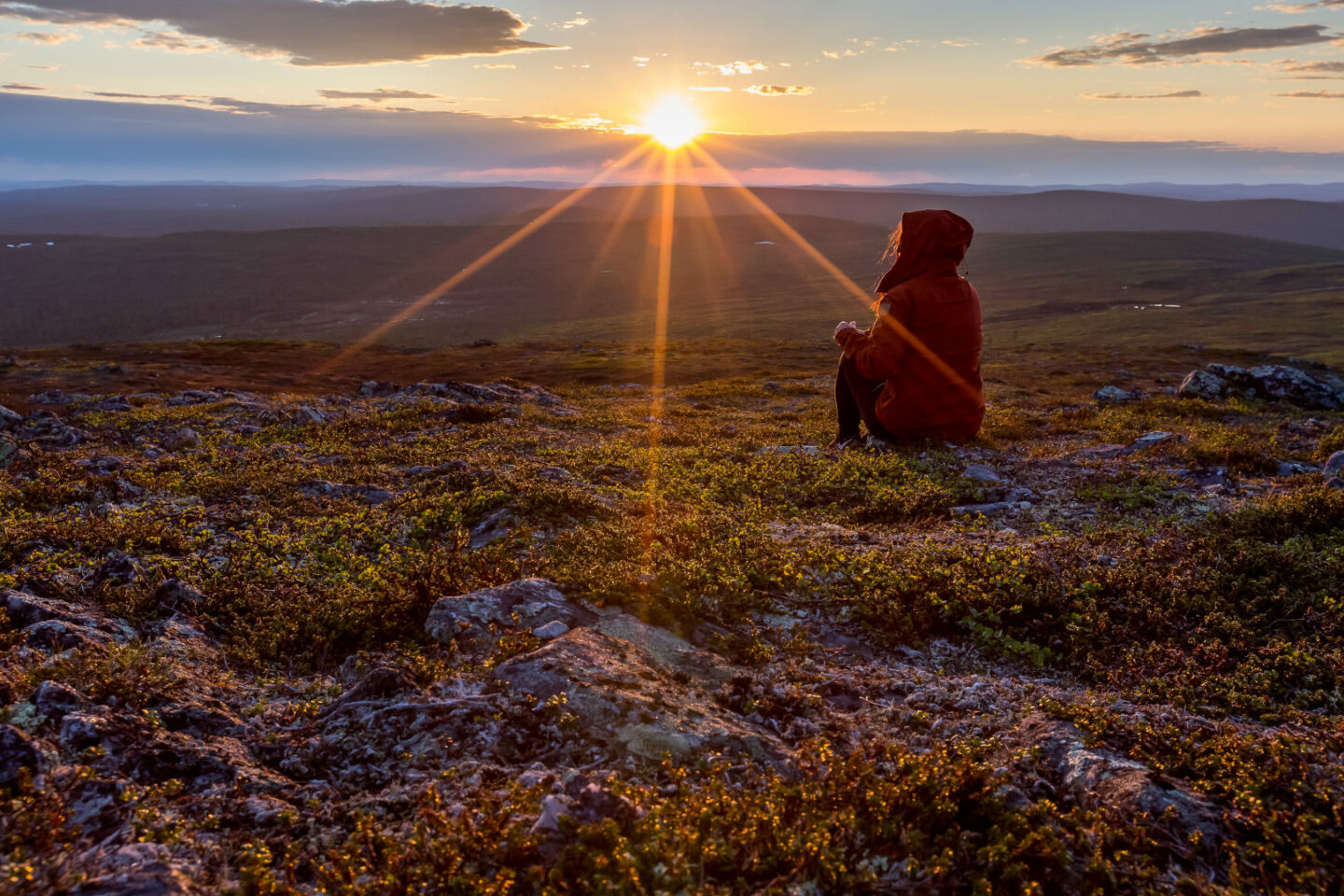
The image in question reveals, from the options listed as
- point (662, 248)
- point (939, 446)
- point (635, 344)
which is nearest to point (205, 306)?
point (635, 344)

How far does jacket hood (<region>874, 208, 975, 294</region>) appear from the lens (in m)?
10.0

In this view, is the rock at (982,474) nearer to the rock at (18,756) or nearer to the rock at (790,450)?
the rock at (790,450)

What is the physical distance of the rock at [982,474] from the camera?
A: 977 cm

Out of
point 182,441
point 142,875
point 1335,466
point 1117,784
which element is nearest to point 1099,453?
point 1335,466

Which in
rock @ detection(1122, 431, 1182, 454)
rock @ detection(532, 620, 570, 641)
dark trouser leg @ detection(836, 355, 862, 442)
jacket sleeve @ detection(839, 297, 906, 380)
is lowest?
rock @ detection(532, 620, 570, 641)

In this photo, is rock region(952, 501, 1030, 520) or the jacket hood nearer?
rock region(952, 501, 1030, 520)

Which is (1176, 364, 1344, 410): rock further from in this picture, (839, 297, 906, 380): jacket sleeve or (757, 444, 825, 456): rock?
(839, 297, 906, 380): jacket sleeve

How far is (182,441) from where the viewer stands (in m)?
13.1

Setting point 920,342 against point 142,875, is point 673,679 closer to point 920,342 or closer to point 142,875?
point 142,875

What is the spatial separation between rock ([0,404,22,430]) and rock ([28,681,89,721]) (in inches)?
528

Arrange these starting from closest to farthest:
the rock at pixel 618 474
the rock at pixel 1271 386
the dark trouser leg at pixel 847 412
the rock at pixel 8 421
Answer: the rock at pixel 618 474 < the dark trouser leg at pixel 847 412 < the rock at pixel 8 421 < the rock at pixel 1271 386

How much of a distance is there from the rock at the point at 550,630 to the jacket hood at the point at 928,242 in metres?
7.38

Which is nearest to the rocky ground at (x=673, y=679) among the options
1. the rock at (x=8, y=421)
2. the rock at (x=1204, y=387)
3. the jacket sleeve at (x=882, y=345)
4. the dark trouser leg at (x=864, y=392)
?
the dark trouser leg at (x=864, y=392)

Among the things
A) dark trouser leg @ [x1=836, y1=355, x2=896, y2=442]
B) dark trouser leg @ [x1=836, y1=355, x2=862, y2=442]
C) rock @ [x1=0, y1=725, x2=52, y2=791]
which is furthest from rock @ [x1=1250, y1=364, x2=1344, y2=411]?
rock @ [x1=0, y1=725, x2=52, y2=791]
